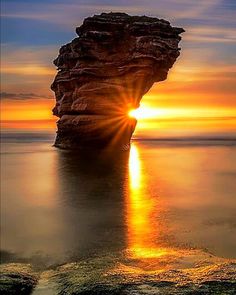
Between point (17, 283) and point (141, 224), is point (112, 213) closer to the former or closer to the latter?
point (141, 224)

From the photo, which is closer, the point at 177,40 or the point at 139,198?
the point at 139,198

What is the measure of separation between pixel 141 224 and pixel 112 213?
136 inches

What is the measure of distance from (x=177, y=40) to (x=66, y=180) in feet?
95.7

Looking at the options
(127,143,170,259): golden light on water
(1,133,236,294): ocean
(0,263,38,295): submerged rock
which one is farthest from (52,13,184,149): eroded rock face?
(0,263,38,295): submerged rock

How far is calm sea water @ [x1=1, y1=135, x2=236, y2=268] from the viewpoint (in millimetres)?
17844

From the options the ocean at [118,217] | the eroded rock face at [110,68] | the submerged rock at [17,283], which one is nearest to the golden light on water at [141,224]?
the ocean at [118,217]

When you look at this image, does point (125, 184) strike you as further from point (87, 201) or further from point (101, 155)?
point (101, 155)

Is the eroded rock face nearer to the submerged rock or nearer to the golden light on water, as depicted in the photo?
the golden light on water

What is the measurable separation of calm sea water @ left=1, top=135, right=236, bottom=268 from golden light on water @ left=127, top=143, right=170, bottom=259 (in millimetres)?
39

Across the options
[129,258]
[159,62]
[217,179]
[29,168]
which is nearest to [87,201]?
[129,258]

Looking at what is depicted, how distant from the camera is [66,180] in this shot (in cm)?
4184

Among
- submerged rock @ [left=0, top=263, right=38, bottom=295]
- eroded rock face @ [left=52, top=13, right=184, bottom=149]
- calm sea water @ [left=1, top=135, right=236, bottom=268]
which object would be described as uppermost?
eroded rock face @ [left=52, top=13, right=184, bottom=149]

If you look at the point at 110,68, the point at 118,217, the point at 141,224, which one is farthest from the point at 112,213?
the point at 110,68

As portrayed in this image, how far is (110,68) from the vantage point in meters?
60.2
